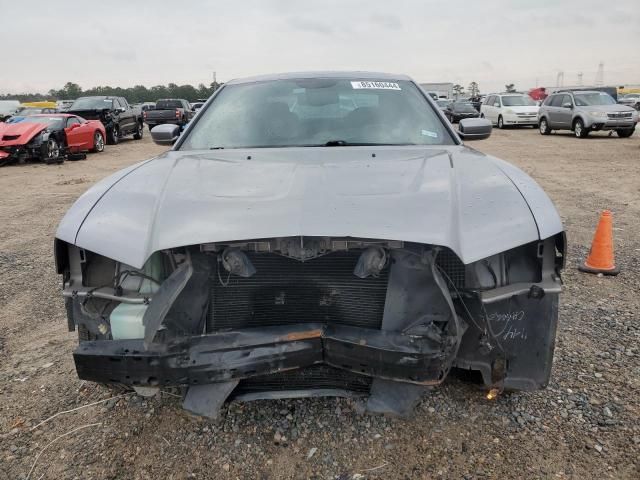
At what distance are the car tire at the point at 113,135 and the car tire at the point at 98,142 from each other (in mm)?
2169

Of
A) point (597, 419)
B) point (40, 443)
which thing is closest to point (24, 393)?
point (40, 443)

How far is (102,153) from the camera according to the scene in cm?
1548

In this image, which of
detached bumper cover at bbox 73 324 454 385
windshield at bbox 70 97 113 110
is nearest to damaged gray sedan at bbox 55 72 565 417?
detached bumper cover at bbox 73 324 454 385

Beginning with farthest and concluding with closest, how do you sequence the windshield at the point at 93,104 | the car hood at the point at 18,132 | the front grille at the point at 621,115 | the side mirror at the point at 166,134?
the windshield at the point at 93,104, the front grille at the point at 621,115, the car hood at the point at 18,132, the side mirror at the point at 166,134

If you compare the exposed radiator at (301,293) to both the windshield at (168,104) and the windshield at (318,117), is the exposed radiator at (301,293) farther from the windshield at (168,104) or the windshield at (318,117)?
the windshield at (168,104)

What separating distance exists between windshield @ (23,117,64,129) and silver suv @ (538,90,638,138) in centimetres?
1584

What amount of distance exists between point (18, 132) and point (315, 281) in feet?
42.6

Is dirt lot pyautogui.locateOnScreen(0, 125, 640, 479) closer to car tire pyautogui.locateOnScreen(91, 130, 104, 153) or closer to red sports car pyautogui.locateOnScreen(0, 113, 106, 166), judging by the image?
red sports car pyautogui.locateOnScreen(0, 113, 106, 166)

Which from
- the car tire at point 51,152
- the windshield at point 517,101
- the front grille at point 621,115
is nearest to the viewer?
the car tire at point 51,152

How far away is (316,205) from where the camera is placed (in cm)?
A: 197

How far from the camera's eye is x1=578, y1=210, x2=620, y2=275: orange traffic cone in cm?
427

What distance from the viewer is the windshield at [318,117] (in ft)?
9.91

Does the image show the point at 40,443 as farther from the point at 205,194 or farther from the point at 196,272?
the point at 205,194

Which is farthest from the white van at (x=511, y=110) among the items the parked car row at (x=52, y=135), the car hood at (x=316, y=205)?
the car hood at (x=316, y=205)
